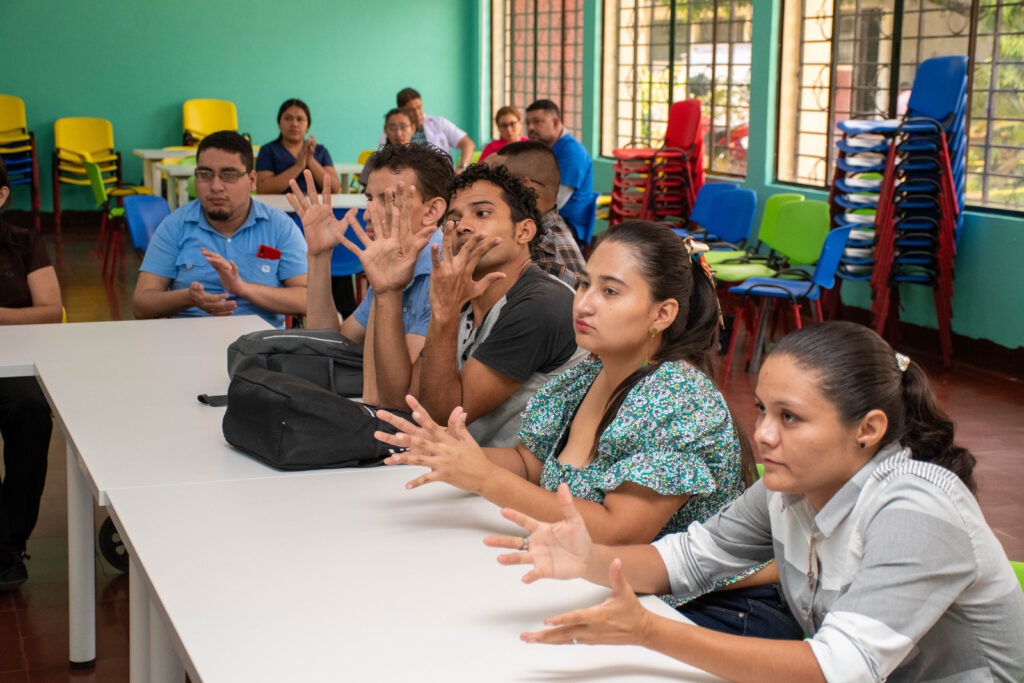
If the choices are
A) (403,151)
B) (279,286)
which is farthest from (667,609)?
(279,286)

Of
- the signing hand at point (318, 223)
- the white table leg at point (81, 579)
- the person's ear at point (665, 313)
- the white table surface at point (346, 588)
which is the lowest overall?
the white table leg at point (81, 579)

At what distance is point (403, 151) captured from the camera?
306 centimetres

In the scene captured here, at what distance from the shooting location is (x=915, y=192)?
5.71 meters

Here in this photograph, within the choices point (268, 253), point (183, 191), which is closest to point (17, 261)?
point (268, 253)

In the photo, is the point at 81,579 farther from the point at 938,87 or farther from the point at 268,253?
the point at 938,87

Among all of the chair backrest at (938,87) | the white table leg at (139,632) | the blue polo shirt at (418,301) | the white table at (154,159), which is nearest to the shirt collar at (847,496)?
the white table leg at (139,632)

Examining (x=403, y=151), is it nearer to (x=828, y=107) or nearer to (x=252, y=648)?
(x=252, y=648)

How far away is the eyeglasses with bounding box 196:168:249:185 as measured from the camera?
12.5 feet

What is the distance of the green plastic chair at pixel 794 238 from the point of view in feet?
18.6

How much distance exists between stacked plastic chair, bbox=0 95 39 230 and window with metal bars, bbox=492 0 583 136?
5.03 metres

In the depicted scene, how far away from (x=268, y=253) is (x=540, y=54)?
8362 millimetres

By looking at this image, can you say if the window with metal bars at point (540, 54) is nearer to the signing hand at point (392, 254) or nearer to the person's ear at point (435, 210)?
the person's ear at point (435, 210)

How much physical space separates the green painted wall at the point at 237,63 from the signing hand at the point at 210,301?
8751 mm

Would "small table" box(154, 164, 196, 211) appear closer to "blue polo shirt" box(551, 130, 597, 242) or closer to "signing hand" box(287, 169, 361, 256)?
"blue polo shirt" box(551, 130, 597, 242)
